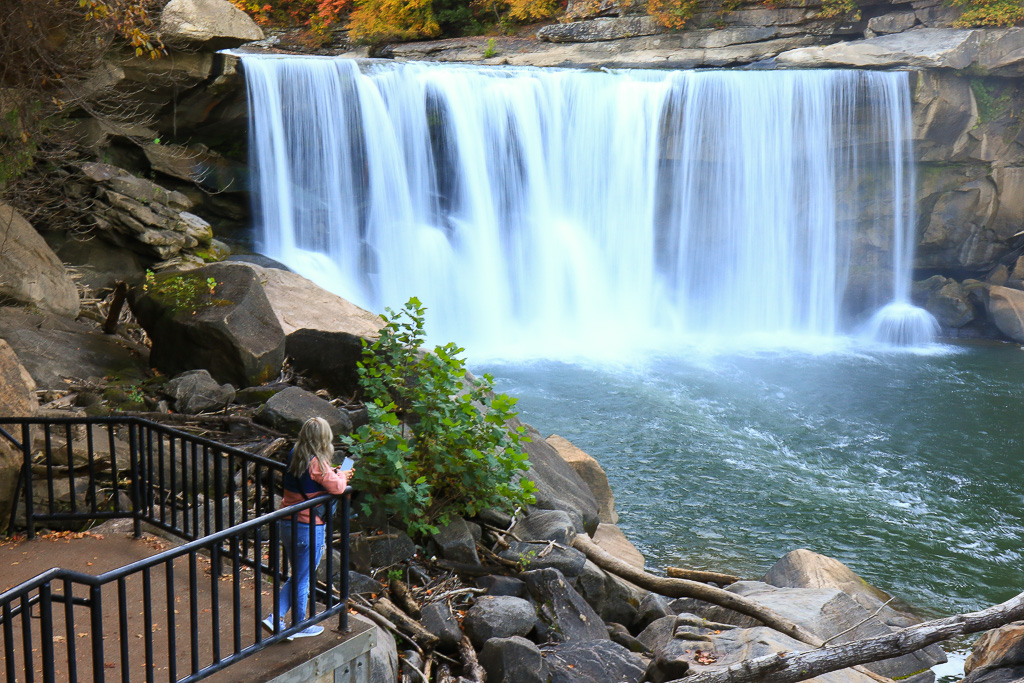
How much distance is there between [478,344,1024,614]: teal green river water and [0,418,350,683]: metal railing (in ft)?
16.9

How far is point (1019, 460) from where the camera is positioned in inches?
499

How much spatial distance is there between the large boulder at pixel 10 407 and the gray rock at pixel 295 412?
1719 millimetres

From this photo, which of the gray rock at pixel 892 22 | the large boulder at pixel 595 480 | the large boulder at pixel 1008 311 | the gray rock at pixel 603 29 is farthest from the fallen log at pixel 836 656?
the gray rock at pixel 603 29

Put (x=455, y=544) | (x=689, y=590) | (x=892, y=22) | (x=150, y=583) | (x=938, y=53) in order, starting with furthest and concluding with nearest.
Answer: (x=892, y=22) < (x=938, y=53) < (x=689, y=590) < (x=455, y=544) < (x=150, y=583)

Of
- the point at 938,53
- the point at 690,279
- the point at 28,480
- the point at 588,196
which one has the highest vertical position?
the point at 938,53

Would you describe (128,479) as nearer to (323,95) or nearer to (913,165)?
(323,95)

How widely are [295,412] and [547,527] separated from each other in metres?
2.28

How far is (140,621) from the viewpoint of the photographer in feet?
14.2

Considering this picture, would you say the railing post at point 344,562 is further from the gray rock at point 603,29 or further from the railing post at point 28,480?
the gray rock at point 603,29

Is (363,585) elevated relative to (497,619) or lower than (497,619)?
elevated

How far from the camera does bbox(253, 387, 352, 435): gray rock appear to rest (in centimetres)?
681

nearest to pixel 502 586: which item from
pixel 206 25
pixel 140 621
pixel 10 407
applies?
pixel 140 621

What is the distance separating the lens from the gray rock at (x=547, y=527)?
6.60 meters

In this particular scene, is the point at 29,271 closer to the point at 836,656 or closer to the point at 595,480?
the point at 595,480
